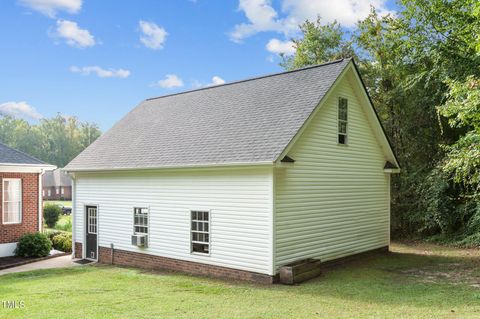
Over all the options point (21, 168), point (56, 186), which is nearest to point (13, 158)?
point (21, 168)

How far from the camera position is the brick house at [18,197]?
1622 centimetres

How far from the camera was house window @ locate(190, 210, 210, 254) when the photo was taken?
11.9m

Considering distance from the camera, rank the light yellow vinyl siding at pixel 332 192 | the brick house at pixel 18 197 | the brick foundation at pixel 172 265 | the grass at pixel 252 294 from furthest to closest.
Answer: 1. the brick house at pixel 18 197
2. the light yellow vinyl siding at pixel 332 192
3. the brick foundation at pixel 172 265
4. the grass at pixel 252 294

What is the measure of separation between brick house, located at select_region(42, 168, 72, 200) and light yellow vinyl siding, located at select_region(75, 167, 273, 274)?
178ft

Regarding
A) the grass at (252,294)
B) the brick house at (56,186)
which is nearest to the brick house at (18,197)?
the grass at (252,294)

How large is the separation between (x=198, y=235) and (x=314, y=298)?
4.46 metres

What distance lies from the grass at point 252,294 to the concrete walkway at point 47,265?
5.35 ft

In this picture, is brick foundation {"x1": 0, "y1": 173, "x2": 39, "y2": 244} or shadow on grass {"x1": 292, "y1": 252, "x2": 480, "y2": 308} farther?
brick foundation {"x1": 0, "y1": 173, "x2": 39, "y2": 244}

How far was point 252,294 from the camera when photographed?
9.20 m

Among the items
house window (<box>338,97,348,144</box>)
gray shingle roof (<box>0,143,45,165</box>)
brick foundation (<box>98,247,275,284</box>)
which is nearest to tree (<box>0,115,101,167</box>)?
gray shingle roof (<box>0,143,45,165</box>)

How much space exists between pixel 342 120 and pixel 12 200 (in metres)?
13.9

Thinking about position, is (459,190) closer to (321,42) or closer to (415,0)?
(415,0)

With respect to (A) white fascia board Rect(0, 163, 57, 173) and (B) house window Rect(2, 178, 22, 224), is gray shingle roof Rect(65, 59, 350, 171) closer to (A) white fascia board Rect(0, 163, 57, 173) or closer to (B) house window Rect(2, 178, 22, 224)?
(A) white fascia board Rect(0, 163, 57, 173)

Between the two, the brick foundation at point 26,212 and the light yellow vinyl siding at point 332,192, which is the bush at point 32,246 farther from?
the light yellow vinyl siding at point 332,192
